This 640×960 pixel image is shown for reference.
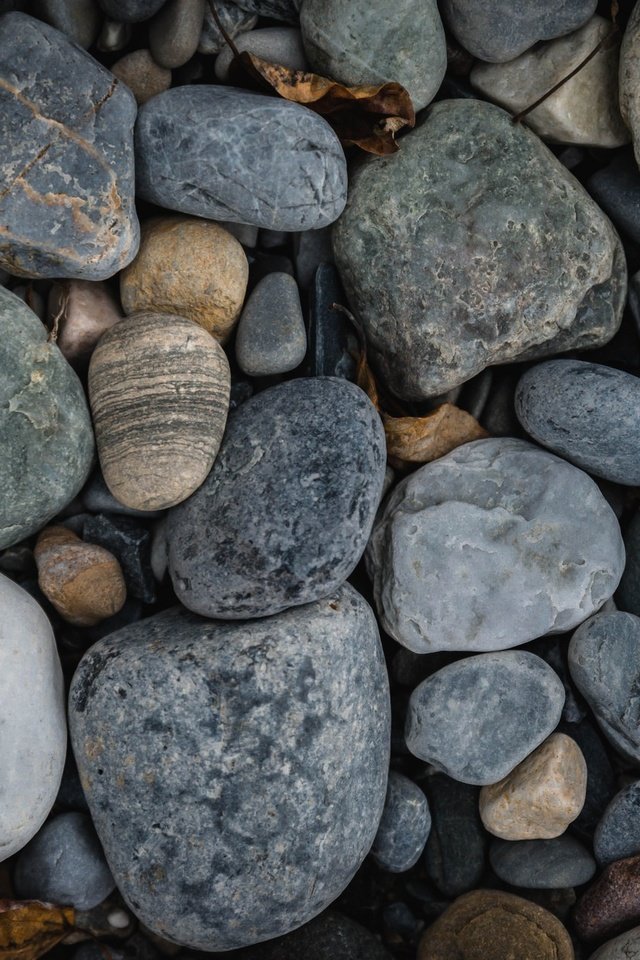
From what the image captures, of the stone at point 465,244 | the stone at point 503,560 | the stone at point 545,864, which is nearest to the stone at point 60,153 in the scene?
the stone at point 465,244

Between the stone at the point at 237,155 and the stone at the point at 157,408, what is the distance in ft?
1.22

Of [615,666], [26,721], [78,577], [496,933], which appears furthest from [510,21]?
[496,933]

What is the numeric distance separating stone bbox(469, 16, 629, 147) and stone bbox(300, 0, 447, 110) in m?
0.24

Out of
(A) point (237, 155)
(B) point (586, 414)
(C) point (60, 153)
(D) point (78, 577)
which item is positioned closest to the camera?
(C) point (60, 153)

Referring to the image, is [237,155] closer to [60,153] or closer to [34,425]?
[60,153]

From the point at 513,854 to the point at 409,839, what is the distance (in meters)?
0.34

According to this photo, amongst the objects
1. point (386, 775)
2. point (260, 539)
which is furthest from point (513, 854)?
point (260, 539)

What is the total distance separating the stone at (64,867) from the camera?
7.90ft

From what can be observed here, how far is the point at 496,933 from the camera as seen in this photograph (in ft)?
7.91

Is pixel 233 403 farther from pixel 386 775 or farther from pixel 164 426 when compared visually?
pixel 386 775

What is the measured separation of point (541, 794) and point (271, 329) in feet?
5.34

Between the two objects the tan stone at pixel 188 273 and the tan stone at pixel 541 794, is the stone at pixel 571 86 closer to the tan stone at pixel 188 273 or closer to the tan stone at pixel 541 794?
the tan stone at pixel 188 273

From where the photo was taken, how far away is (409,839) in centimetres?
257

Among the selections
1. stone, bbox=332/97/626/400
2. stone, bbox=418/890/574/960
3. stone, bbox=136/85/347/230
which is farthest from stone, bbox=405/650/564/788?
stone, bbox=136/85/347/230
